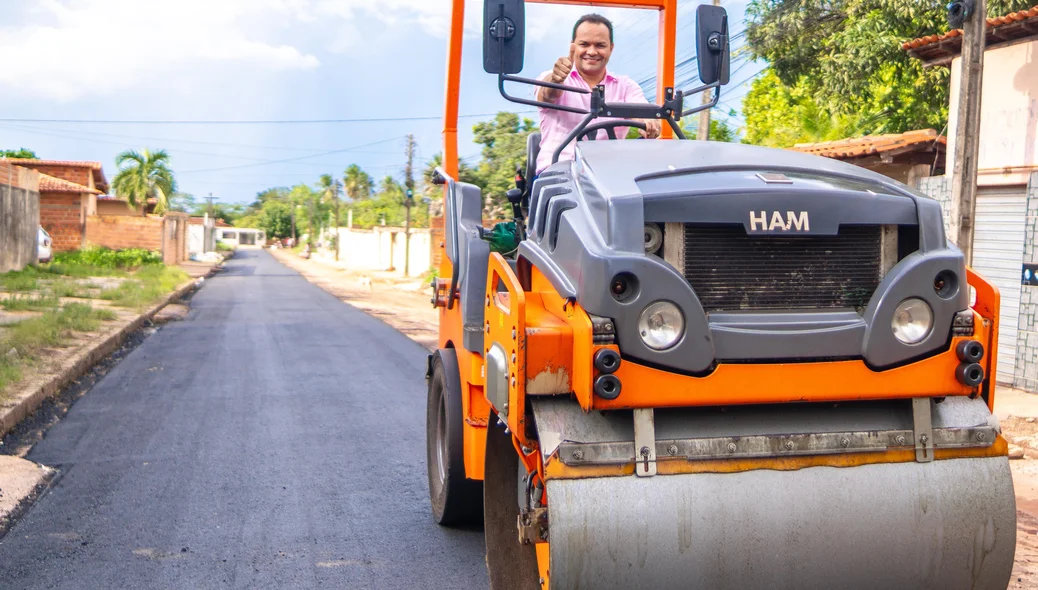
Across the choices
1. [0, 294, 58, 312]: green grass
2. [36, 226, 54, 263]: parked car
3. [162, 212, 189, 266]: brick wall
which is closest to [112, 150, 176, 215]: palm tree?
[162, 212, 189, 266]: brick wall

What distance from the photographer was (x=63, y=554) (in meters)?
4.55

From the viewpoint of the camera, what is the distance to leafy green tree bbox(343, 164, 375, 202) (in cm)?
Result: 10606

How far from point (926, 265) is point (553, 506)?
54.9 inches

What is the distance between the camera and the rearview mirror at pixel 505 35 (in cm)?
380

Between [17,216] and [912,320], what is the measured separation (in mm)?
26750

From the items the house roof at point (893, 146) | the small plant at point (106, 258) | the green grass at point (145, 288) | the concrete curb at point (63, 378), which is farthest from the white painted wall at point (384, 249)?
the house roof at point (893, 146)

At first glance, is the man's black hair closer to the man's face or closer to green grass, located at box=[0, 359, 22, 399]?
the man's face

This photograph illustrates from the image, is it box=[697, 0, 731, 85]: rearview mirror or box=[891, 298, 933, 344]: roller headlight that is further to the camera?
box=[697, 0, 731, 85]: rearview mirror

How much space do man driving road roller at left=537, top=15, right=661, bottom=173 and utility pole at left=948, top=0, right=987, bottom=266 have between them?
5949 millimetres

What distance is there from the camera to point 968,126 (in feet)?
30.9

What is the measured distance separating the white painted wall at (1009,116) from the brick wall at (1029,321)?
0.64 m

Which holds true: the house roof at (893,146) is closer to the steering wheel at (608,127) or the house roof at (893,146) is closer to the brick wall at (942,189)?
the brick wall at (942,189)

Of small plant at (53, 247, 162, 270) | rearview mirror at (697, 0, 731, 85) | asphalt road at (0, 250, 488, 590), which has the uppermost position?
rearview mirror at (697, 0, 731, 85)

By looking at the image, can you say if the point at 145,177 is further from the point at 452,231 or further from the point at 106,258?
the point at 452,231
